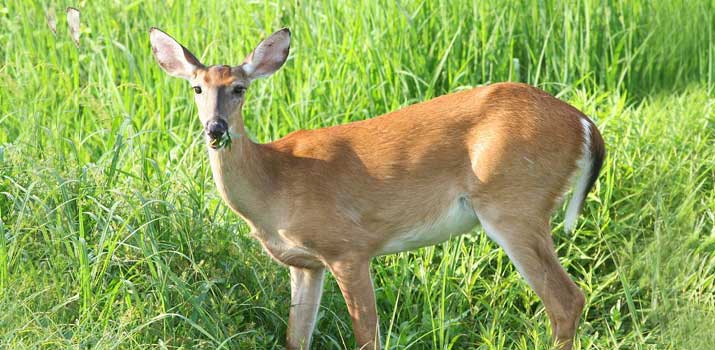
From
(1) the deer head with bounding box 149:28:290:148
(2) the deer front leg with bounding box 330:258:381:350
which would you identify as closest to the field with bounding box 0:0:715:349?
(2) the deer front leg with bounding box 330:258:381:350

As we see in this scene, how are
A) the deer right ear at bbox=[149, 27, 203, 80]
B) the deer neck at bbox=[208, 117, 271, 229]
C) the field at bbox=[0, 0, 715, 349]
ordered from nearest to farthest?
the field at bbox=[0, 0, 715, 349], the deer neck at bbox=[208, 117, 271, 229], the deer right ear at bbox=[149, 27, 203, 80]

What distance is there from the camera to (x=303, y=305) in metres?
4.92

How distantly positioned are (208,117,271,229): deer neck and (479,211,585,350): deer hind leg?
908 millimetres

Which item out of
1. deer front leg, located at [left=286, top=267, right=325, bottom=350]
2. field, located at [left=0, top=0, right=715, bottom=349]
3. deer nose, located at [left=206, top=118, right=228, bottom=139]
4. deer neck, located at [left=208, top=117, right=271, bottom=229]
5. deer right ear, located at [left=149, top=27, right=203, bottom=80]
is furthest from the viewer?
deer front leg, located at [left=286, top=267, right=325, bottom=350]

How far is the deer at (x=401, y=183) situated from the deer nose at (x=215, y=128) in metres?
0.20

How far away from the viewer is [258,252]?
5.15 metres

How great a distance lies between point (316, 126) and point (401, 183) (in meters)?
1.29

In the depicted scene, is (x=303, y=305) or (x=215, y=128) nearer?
(x=215, y=128)

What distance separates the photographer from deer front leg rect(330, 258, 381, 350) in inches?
185

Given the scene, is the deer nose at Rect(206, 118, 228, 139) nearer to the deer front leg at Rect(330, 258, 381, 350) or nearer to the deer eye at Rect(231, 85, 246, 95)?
the deer eye at Rect(231, 85, 246, 95)

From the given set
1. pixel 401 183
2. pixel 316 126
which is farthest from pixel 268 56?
pixel 316 126

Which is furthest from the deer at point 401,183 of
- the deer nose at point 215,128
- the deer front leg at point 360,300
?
the deer nose at point 215,128

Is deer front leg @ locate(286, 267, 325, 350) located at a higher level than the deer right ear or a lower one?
lower

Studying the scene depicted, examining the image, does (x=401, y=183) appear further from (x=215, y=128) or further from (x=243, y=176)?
(x=215, y=128)
